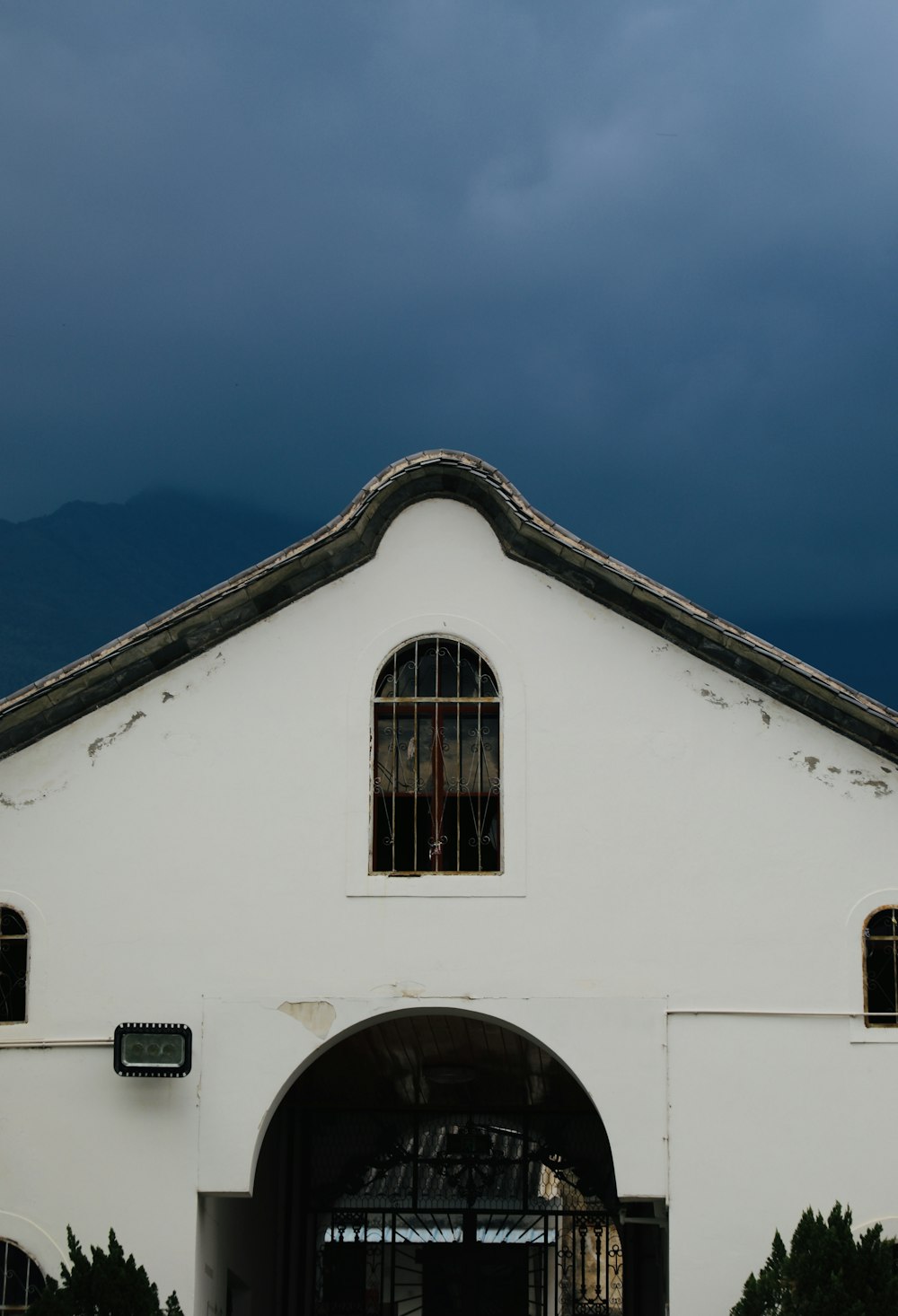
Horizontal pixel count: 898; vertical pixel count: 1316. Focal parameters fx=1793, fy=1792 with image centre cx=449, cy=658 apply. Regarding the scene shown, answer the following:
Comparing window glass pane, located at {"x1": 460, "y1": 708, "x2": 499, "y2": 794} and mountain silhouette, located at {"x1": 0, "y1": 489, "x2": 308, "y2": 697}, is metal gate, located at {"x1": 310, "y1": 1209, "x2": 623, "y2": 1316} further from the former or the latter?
mountain silhouette, located at {"x1": 0, "y1": 489, "x2": 308, "y2": 697}

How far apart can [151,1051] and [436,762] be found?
11.0ft

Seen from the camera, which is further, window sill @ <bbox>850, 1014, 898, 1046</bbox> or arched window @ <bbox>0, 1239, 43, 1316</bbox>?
window sill @ <bbox>850, 1014, 898, 1046</bbox>

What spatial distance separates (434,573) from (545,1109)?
6846 millimetres

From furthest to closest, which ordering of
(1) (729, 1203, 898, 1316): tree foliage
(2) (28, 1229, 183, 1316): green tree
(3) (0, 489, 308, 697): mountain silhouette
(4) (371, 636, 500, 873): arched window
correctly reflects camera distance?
(3) (0, 489, 308, 697): mountain silhouette < (4) (371, 636, 500, 873): arched window < (2) (28, 1229, 183, 1316): green tree < (1) (729, 1203, 898, 1316): tree foliage

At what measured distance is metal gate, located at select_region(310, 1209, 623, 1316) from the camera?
763 inches

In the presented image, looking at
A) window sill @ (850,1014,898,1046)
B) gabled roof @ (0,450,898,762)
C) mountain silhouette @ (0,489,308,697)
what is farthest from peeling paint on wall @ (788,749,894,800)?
mountain silhouette @ (0,489,308,697)

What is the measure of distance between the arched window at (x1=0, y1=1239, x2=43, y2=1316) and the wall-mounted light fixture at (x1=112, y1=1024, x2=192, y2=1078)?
1.64 m

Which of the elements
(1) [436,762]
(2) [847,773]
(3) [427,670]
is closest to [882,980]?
(2) [847,773]

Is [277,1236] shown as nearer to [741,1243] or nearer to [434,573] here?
[741,1243]

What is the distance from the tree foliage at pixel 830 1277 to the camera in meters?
12.8

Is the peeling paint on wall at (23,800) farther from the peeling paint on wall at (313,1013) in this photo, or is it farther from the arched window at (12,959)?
the peeling paint on wall at (313,1013)

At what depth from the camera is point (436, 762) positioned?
15305mm

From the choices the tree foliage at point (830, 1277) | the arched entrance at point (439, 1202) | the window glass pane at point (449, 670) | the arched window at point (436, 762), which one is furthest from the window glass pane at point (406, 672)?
the arched entrance at point (439, 1202)

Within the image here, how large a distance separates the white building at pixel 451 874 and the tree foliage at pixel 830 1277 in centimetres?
81
